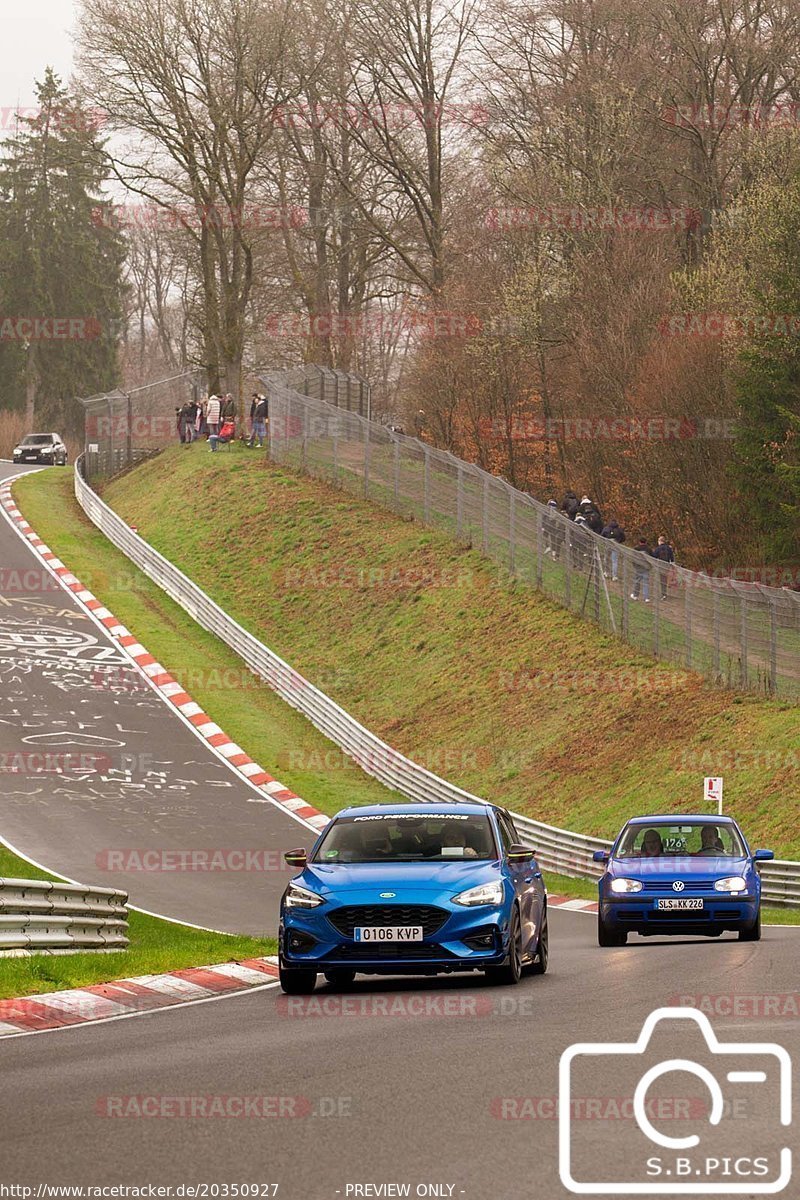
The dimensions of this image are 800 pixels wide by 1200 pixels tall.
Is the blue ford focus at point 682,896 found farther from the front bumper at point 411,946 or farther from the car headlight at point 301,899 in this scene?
the car headlight at point 301,899

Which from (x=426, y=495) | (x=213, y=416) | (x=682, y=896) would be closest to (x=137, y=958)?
(x=682, y=896)

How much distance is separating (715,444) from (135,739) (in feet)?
67.4

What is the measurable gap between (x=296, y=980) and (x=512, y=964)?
1.60m

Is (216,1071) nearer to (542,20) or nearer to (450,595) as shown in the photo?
(450,595)

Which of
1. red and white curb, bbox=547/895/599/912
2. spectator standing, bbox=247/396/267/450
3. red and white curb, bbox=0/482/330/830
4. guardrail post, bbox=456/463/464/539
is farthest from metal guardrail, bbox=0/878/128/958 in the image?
spectator standing, bbox=247/396/267/450

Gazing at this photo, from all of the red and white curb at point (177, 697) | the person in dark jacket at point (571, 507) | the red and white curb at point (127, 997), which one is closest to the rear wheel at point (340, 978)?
the red and white curb at point (127, 997)

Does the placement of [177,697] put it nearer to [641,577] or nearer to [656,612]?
[641,577]

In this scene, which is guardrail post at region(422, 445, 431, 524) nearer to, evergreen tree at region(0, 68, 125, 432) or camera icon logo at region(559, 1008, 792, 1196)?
camera icon logo at region(559, 1008, 792, 1196)

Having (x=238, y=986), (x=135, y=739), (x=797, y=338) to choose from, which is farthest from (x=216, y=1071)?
(x=797, y=338)

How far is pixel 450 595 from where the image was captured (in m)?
43.2

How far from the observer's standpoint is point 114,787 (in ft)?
101

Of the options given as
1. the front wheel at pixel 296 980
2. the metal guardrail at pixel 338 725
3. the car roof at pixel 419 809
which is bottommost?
the metal guardrail at pixel 338 725

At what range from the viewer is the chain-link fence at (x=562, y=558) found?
105ft

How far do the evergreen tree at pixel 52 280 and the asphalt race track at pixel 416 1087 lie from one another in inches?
3535
